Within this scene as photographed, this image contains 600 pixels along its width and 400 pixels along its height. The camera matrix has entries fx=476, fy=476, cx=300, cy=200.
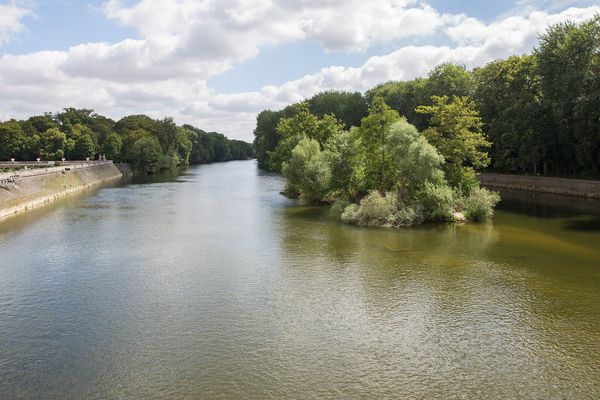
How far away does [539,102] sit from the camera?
64.4 m

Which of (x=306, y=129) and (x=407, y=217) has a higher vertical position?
(x=306, y=129)

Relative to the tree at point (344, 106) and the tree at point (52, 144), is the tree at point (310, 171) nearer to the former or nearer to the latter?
the tree at point (344, 106)

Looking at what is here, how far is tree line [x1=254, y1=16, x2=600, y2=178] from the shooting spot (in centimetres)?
5256

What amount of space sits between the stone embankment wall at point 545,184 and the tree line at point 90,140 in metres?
84.8

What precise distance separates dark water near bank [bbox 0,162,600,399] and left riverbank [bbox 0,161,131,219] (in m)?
14.2

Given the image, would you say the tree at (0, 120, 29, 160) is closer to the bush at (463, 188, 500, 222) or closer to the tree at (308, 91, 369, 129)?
the tree at (308, 91, 369, 129)

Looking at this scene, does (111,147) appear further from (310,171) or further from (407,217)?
(407,217)

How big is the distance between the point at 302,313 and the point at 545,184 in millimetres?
54686

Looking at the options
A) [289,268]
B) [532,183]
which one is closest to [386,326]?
[289,268]

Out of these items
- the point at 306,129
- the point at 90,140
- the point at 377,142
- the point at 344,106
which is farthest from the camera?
the point at 90,140

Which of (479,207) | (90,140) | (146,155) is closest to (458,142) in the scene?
(479,207)

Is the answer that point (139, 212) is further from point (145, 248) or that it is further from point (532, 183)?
point (532, 183)

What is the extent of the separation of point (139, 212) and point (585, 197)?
50.1 m

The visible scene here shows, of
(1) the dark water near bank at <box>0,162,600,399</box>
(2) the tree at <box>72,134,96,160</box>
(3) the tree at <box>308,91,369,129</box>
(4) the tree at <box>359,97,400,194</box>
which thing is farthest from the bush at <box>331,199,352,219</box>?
(2) the tree at <box>72,134,96,160</box>
